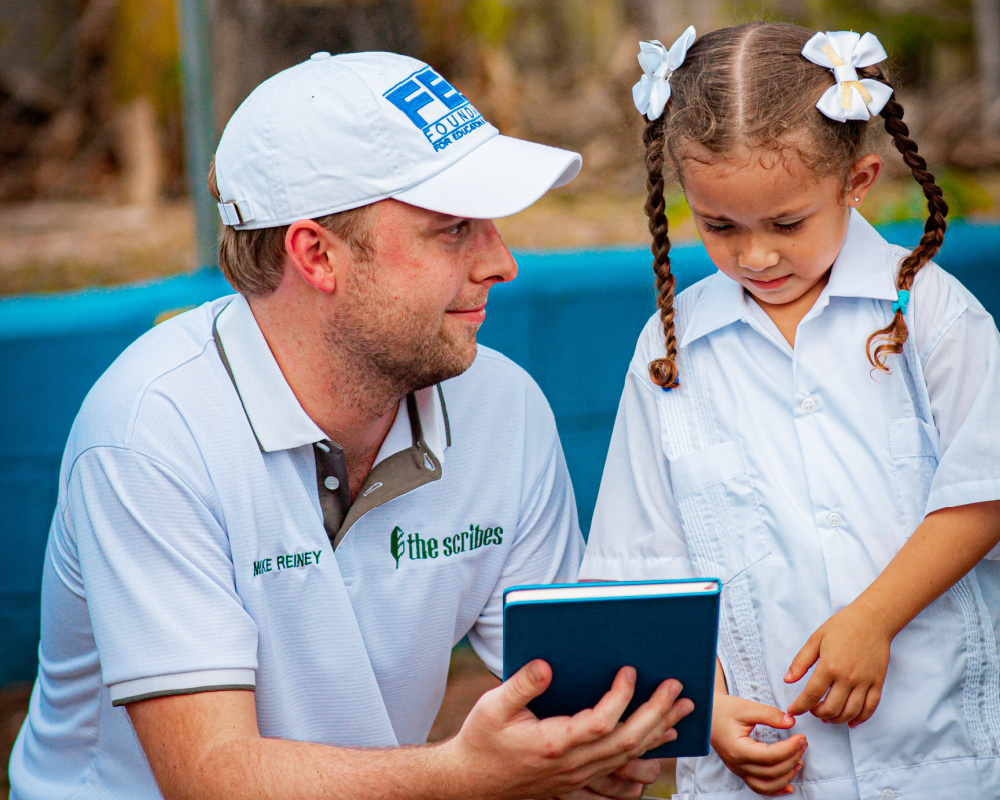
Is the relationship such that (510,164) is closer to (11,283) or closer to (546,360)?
(546,360)

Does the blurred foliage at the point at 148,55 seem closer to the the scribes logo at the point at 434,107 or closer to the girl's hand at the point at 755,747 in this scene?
the the scribes logo at the point at 434,107

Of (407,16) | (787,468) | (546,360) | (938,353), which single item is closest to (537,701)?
(787,468)

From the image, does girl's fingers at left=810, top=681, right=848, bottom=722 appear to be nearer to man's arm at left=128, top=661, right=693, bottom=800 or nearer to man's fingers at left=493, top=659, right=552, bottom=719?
man's arm at left=128, top=661, right=693, bottom=800

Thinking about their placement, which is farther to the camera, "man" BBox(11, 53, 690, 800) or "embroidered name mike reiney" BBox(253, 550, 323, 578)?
"embroidered name mike reiney" BBox(253, 550, 323, 578)

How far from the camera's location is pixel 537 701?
5.25 feet

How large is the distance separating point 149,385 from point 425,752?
759mm

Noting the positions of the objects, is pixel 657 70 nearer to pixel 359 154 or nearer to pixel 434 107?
pixel 434 107

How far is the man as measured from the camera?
5.78ft

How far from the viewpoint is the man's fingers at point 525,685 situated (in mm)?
1518

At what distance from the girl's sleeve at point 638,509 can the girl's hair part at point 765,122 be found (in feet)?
0.26

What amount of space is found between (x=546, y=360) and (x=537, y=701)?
6.67 ft

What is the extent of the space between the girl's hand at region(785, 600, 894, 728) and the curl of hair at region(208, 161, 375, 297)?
99 cm

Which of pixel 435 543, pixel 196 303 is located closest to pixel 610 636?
pixel 435 543

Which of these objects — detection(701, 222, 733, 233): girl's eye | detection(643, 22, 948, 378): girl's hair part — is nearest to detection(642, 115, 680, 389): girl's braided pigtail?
detection(643, 22, 948, 378): girl's hair part
